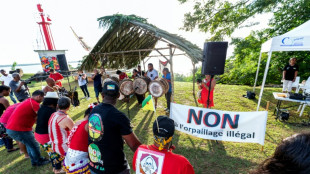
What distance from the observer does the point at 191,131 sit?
3.55 metres

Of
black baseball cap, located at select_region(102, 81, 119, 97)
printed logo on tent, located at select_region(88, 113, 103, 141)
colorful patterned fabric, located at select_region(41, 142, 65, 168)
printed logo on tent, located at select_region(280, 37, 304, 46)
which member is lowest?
colorful patterned fabric, located at select_region(41, 142, 65, 168)

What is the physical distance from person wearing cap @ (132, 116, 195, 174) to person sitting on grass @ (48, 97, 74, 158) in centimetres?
144

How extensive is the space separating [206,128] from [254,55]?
44.0ft

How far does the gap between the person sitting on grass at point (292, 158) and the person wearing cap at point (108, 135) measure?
123 centimetres

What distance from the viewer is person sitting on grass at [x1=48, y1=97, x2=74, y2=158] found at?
84.6 inches

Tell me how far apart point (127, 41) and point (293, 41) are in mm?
6448

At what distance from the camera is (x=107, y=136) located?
1521mm

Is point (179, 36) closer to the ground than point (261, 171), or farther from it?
farther from it

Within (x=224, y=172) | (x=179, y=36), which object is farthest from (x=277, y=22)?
(x=224, y=172)

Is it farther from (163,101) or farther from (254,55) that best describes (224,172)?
(254,55)

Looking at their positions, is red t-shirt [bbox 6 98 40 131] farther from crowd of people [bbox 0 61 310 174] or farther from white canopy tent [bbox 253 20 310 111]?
white canopy tent [bbox 253 20 310 111]

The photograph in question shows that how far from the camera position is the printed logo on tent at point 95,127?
152cm

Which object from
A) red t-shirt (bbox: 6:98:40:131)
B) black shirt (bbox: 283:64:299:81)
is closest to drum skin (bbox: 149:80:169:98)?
red t-shirt (bbox: 6:98:40:131)

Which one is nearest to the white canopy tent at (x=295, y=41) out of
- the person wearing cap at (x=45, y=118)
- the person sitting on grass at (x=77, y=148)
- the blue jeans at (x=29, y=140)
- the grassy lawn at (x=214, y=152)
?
the grassy lawn at (x=214, y=152)
